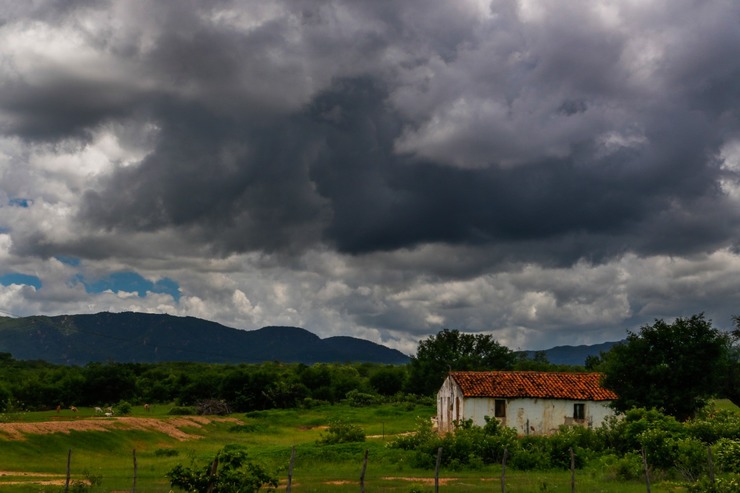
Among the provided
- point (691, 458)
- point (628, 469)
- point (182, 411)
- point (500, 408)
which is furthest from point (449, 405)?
point (182, 411)

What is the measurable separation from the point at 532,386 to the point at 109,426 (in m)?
34.6

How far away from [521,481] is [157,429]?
37.6m

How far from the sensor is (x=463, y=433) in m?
45.2

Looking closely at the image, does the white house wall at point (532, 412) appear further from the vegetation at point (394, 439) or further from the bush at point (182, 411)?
the bush at point (182, 411)

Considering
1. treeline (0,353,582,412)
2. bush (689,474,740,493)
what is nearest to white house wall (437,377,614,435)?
bush (689,474,740,493)

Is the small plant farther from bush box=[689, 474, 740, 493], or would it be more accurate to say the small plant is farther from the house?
bush box=[689, 474, 740, 493]

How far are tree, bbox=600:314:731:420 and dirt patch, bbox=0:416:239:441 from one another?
36.8m

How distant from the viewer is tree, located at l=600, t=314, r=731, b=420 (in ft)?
173

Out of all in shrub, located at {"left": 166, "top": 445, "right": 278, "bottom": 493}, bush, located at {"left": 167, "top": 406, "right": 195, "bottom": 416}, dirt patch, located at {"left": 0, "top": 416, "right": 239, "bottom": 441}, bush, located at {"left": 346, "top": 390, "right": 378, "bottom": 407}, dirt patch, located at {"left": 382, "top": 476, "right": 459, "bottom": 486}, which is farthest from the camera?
bush, located at {"left": 346, "top": 390, "right": 378, "bottom": 407}

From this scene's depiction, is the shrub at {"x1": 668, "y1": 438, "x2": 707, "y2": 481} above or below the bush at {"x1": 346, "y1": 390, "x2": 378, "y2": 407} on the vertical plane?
above

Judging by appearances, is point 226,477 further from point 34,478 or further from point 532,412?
point 532,412

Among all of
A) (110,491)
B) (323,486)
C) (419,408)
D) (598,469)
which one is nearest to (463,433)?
(598,469)

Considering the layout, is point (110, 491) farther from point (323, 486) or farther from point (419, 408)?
point (419, 408)

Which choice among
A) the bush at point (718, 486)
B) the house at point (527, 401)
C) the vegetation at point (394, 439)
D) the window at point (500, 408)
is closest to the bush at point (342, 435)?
the vegetation at point (394, 439)
